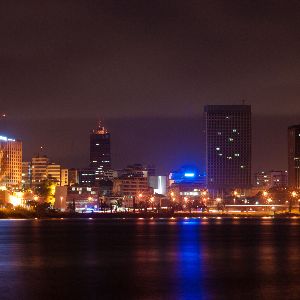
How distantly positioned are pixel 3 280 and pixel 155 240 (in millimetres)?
35709

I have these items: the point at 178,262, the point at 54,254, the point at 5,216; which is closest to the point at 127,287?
the point at 178,262

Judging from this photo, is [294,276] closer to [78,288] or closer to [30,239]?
[78,288]

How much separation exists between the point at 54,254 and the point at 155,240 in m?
19.4

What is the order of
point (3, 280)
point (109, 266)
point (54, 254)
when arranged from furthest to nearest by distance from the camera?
1. point (54, 254)
2. point (109, 266)
3. point (3, 280)

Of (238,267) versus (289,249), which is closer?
(238,267)

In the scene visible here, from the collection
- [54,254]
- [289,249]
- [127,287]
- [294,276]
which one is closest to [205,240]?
[289,249]

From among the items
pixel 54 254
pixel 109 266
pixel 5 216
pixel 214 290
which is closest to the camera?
pixel 214 290

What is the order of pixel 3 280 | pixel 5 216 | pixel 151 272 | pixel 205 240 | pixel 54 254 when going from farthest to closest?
pixel 5 216
pixel 205 240
pixel 54 254
pixel 151 272
pixel 3 280

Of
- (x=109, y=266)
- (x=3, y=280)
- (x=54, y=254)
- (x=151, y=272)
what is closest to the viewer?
(x=3, y=280)

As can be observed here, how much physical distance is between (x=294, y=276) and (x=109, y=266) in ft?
35.8

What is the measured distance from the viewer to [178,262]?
166ft

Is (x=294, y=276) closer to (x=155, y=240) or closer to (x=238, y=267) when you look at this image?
(x=238, y=267)

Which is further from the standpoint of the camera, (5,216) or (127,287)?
(5,216)

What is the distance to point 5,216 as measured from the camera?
164 meters
